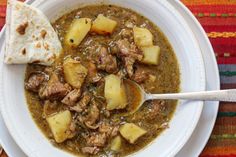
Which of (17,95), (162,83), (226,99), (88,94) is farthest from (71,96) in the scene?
(226,99)

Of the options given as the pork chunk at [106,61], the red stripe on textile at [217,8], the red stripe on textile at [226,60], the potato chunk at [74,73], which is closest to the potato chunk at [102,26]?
the pork chunk at [106,61]

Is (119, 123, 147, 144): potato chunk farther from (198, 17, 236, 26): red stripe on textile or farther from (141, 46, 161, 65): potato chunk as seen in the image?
(198, 17, 236, 26): red stripe on textile

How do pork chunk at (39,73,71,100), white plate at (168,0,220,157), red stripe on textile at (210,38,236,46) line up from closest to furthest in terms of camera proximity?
pork chunk at (39,73,71,100) → white plate at (168,0,220,157) → red stripe on textile at (210,38,236,46)

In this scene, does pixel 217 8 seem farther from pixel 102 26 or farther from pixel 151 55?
pixel 102 26

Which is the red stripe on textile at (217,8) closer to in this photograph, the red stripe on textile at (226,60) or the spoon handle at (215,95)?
the red stripe on textile at (226,60)

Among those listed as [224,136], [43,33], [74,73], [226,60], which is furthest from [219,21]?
[43,33]

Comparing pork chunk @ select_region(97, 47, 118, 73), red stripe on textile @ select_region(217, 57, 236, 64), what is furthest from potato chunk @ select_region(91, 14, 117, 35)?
red stripe on textile @ select_region(217, 57, 236, 64)

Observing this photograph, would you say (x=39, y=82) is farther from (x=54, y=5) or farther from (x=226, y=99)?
(x=226, y=99)
